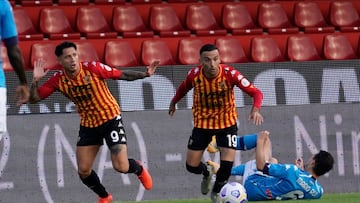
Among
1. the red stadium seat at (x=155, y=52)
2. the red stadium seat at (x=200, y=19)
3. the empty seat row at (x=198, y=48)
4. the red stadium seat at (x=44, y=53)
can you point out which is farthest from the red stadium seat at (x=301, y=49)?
the red stadium seat at (x=44, y=53)

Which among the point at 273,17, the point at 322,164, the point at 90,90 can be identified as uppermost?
the point at 90,90

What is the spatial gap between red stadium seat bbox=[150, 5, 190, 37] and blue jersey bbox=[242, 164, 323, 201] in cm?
473

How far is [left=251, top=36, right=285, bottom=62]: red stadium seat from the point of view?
1527cm

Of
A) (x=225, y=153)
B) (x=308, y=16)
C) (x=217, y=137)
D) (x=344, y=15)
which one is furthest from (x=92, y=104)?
(x=344, y=15)

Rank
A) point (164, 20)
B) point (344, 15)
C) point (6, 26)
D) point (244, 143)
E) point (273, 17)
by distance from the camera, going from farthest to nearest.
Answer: point (344, 15) < point (273, 17) < point (164, 20) < point (244, 143) < point (6, 26)

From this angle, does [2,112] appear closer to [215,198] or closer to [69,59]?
[69,59]

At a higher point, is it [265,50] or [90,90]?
[90,90]

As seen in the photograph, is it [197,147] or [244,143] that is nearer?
[197,147]

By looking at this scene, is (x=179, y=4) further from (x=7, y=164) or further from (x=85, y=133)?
(x=85, y=133)

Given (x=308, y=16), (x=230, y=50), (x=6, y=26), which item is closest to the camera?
(x=6, y=26)

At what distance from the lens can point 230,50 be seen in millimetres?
15273

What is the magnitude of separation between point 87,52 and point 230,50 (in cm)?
223

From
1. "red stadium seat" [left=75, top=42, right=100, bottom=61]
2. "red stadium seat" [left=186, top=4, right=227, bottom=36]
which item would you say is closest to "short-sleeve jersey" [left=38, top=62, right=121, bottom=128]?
"red stadium seat" [left=75, top=42, right=100, bottom=61]

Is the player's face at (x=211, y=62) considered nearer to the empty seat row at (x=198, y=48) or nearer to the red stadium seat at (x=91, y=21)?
the empty seat row at (x=198, y=48)
